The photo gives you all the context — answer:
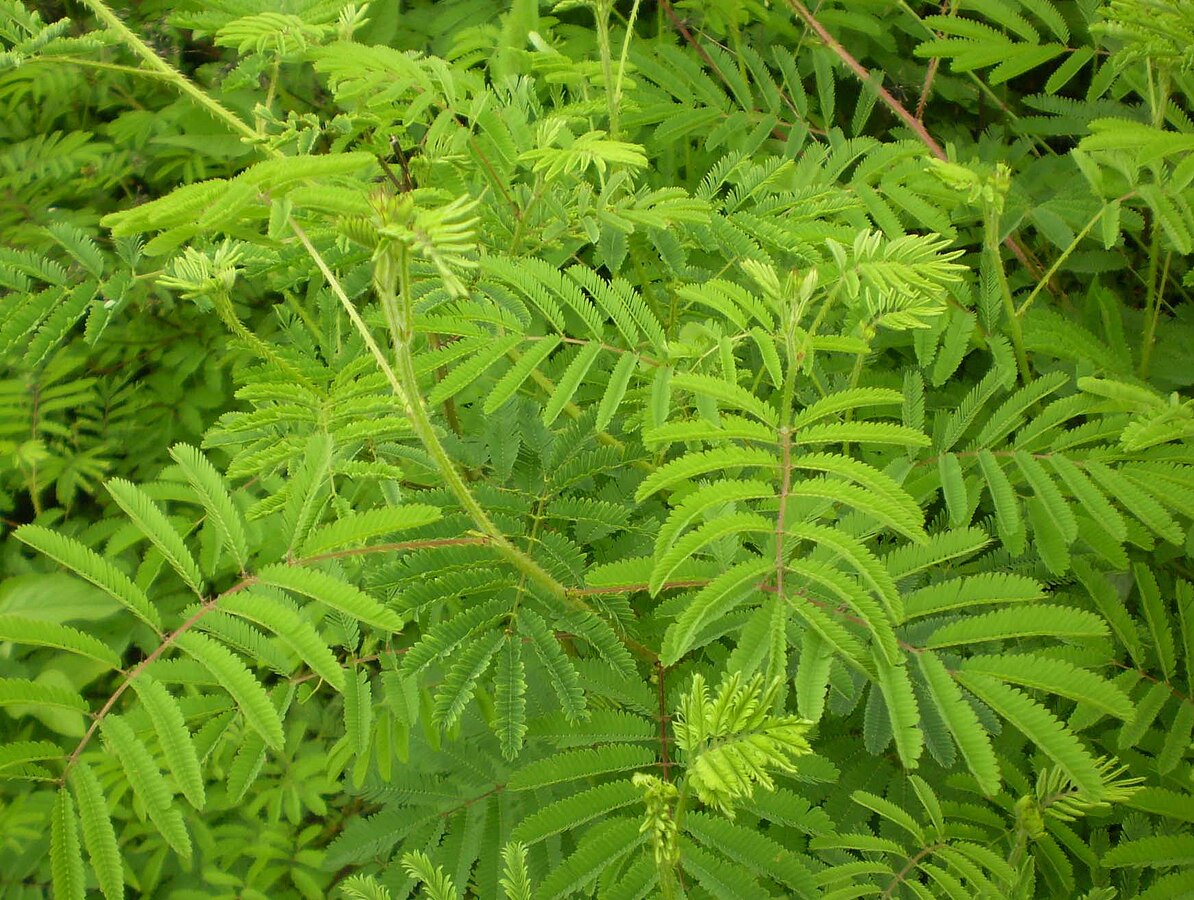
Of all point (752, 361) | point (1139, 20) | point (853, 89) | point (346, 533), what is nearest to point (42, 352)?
point (346, 533)

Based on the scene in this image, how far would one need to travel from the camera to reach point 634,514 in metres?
1.72

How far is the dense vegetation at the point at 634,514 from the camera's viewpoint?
1.18 meters

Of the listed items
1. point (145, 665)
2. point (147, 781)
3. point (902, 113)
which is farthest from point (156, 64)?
point (902, 113)

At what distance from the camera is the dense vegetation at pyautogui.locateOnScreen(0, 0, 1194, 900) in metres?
1.18

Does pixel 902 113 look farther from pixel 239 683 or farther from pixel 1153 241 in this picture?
pixel 239 683

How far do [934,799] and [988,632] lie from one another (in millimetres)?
320

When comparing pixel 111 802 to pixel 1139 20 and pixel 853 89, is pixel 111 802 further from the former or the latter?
pixel 853 89

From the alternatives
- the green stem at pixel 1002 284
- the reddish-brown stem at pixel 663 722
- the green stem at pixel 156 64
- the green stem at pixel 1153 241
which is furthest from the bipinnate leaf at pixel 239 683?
the green stem at pixel 1153 241

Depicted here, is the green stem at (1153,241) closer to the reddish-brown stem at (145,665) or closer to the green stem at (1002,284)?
the green stem at (1002,284)

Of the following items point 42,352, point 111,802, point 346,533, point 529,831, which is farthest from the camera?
point 111,802

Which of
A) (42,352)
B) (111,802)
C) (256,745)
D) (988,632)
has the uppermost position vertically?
(42,352)

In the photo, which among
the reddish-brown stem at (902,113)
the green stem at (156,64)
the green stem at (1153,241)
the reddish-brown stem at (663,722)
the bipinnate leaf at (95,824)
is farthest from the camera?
the reddish-brown stem at (902,113)

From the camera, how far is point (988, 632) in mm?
1296

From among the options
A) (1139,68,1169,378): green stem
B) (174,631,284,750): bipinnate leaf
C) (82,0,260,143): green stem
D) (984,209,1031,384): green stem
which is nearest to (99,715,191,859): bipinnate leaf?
(174,631,284,750): bipinnate leaf
